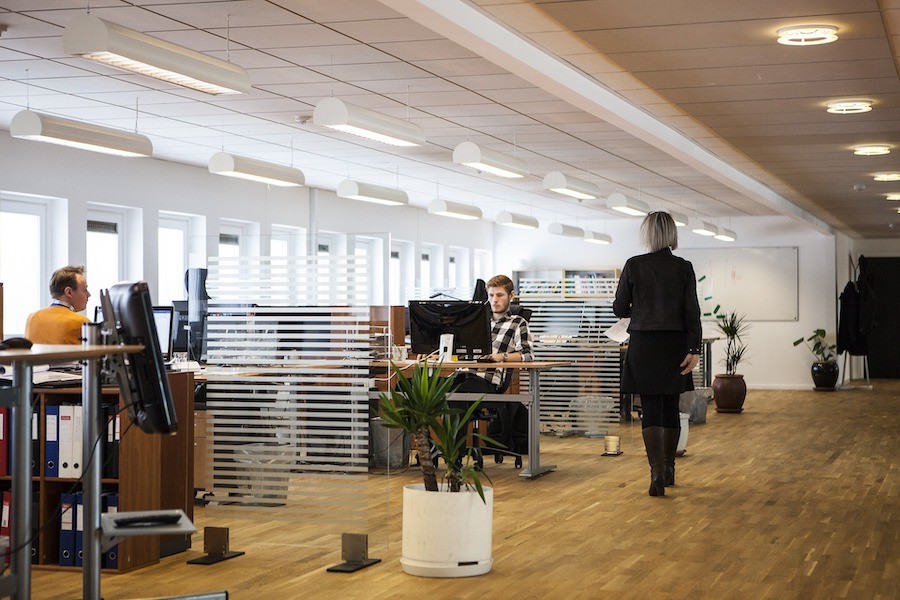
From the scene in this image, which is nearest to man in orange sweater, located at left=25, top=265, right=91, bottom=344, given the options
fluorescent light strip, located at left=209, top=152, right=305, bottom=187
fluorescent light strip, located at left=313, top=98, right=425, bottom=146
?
fluorescent light strip, located at left=313, top=98, right=425, bottom=146

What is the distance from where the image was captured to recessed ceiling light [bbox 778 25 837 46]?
18.9ft

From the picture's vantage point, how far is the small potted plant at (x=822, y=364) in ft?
54.5

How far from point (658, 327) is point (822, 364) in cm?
1119

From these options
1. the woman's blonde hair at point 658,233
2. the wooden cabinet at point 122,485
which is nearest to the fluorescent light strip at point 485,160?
the woman's blonde hair at point 658,233

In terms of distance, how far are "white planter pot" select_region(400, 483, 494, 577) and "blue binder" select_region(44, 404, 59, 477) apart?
153cm

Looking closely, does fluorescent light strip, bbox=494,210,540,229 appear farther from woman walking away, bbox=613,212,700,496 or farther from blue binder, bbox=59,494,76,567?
blue binder, bbox=59,494,76,567

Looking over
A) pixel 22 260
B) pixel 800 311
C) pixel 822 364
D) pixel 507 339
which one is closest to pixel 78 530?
pixel 507 339

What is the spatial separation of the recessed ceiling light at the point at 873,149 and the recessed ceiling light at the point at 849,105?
1.91 metres

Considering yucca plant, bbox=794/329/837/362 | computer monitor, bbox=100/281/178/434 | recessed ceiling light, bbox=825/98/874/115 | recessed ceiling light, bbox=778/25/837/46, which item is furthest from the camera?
yucca plant, bbox=794/329/837/362

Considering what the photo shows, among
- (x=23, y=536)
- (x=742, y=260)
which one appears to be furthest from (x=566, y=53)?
(x=742, y=260)

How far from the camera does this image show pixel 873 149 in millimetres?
9883

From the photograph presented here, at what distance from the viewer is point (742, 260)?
682 inches

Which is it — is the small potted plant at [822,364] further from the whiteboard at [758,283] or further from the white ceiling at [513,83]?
the white ceiling at [513,83]

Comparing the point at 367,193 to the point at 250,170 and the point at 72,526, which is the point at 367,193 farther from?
the point at 72,526
